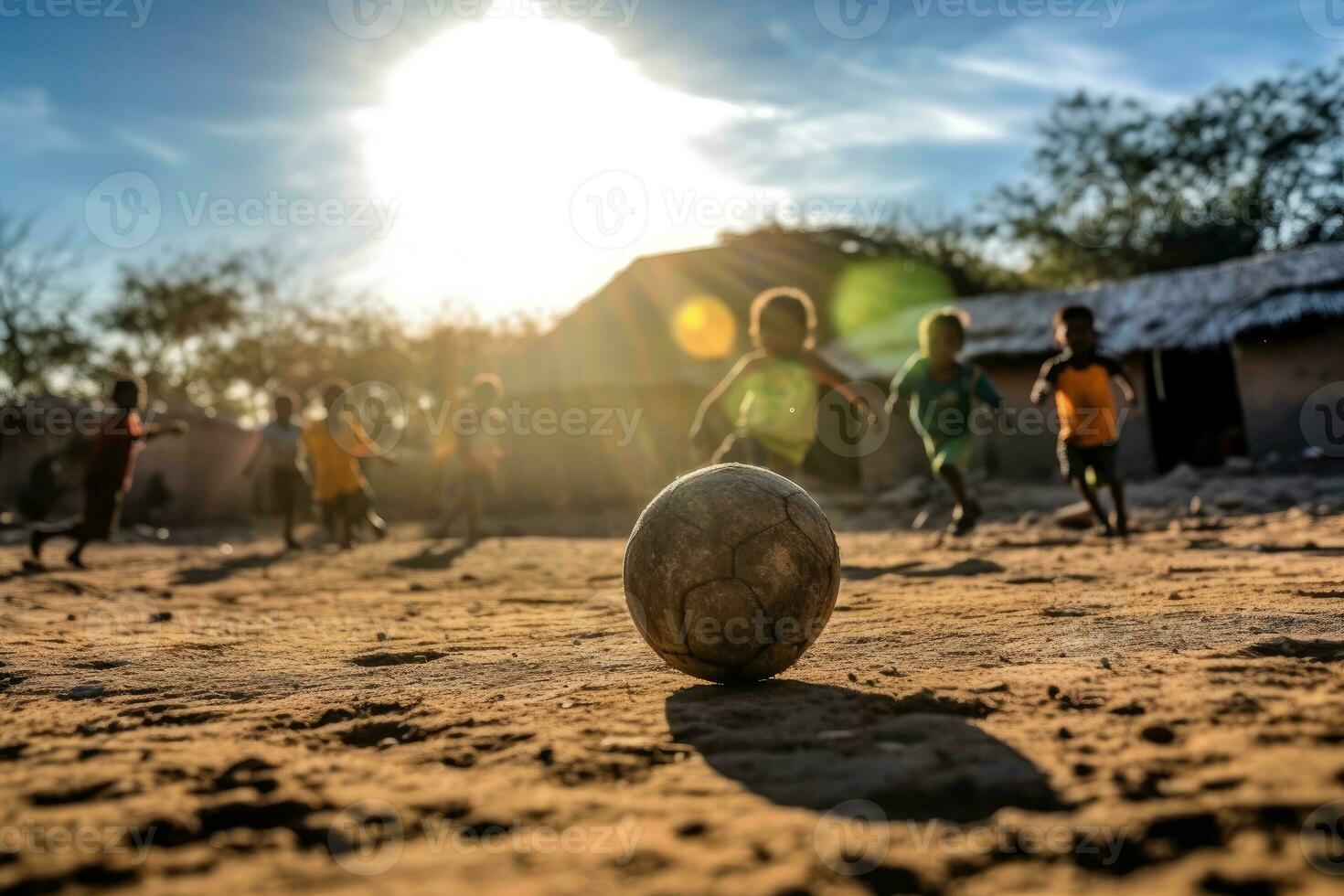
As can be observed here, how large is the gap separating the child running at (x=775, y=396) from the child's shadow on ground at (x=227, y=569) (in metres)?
4.86

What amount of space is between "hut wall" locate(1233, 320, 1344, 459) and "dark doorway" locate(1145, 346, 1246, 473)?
107 cm

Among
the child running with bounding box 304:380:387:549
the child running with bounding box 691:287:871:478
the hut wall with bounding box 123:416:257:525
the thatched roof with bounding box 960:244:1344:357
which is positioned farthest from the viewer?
the hut wall with bounding box 123:416:257:525

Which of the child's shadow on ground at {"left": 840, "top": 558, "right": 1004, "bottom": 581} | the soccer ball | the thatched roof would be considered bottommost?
the child's shadow on ground at {"left": 840, "top": 558, "right": 1004, "bottom": 581}

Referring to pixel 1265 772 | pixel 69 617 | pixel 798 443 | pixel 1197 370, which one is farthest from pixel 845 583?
pixel 1197 370

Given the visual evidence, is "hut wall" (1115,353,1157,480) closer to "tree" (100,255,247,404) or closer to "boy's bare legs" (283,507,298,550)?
"boy's bare legs" (283,507,298,550)

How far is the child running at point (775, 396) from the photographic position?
7.61m

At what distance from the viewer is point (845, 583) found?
267 inches

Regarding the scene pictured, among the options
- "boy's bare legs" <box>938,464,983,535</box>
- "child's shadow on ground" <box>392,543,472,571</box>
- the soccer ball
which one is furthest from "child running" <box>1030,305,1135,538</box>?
"child's shadow on ground" <box>392,543,472,571</box>

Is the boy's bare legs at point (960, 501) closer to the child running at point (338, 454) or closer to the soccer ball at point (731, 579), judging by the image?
the soccer ball at point (731, 579)

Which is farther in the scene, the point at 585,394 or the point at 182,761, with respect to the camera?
the point at 585,394

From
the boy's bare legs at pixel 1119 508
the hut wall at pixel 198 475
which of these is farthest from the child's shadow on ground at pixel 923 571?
the hut wall at pixel 198 475

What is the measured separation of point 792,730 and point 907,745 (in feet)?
1.13

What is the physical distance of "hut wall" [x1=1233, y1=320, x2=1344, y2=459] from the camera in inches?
658

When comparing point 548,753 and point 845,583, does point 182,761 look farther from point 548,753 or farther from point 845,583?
point 845,583
